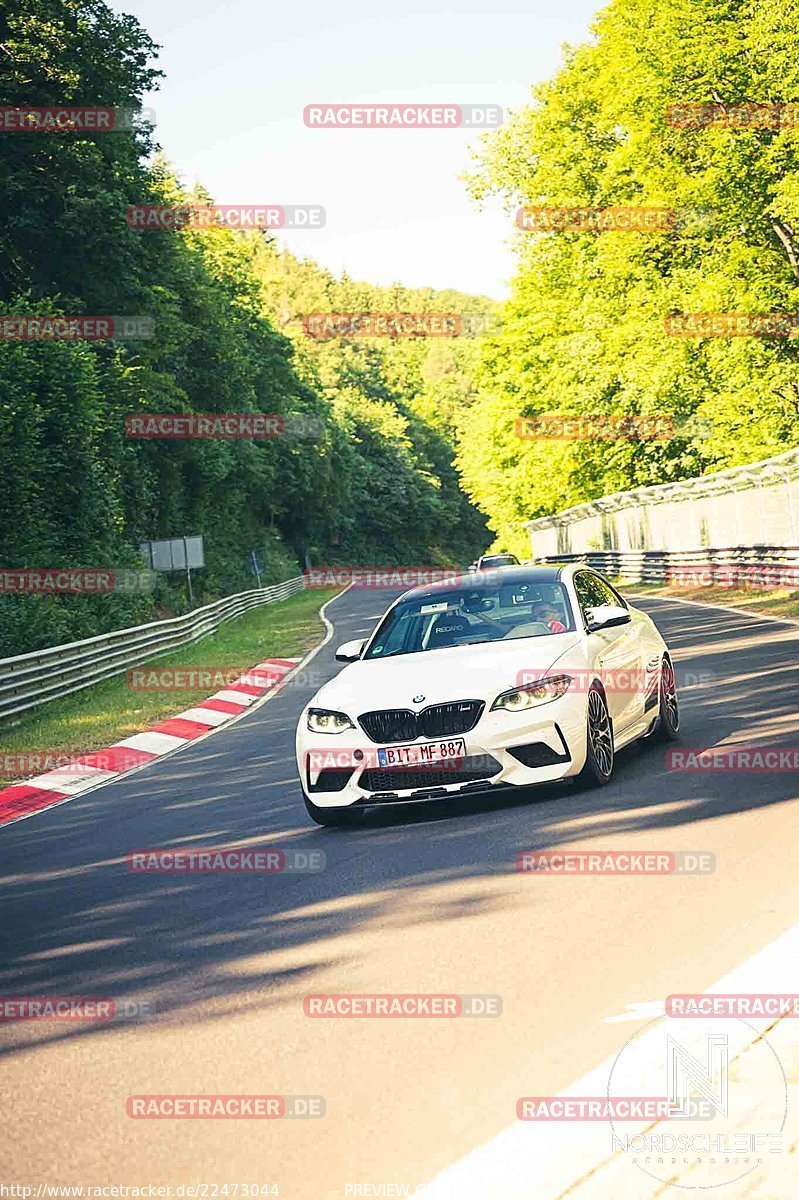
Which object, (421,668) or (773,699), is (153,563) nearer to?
(773,699)

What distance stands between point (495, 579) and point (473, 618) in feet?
1.47

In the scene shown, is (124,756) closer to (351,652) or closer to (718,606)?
(351,652)

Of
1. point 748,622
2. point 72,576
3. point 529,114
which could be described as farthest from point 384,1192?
point 529,114

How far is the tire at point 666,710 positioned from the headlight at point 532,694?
2295mm

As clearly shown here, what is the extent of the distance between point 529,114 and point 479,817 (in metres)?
50.1

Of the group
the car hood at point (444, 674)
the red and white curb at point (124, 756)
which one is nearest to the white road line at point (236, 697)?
the red and white curb at point (124, 756)

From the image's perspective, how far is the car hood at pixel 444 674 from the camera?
9.89m

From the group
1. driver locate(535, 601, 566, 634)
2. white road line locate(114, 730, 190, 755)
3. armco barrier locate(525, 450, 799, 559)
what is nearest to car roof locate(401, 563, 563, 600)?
driver locate(535, 601, 566, 634)

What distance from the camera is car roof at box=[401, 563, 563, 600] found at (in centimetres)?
1154

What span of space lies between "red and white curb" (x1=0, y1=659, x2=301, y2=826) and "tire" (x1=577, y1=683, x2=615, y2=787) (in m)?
5.40

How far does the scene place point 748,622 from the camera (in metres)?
25.5

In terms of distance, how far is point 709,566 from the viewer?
3953 cm

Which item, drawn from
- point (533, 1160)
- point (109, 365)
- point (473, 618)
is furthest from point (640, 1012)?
point (109, 365)

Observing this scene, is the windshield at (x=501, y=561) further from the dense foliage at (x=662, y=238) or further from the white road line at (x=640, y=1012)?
the white road line at (x=640, y=1012)
